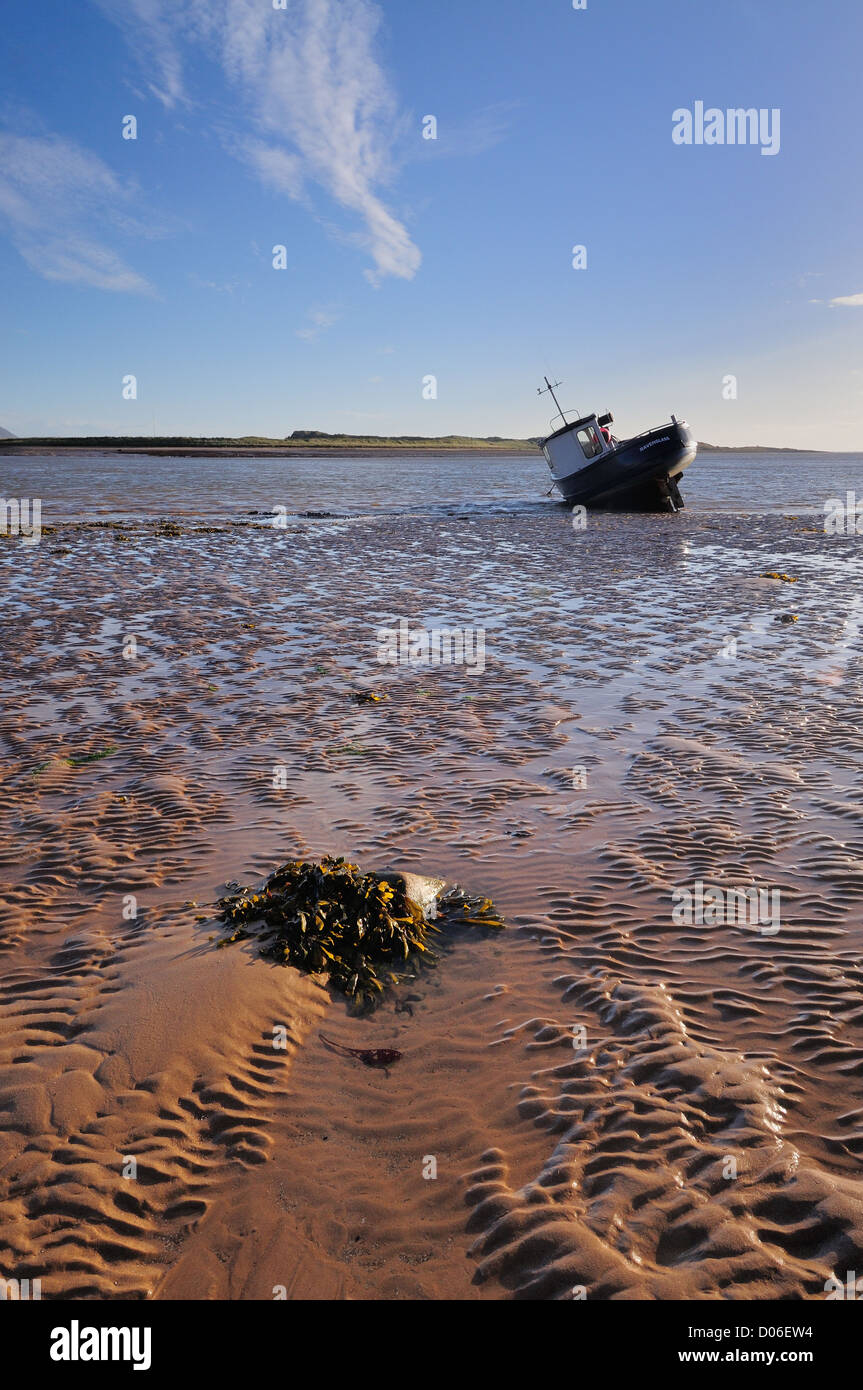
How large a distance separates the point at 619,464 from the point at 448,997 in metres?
35.0

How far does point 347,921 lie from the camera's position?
5.26 m

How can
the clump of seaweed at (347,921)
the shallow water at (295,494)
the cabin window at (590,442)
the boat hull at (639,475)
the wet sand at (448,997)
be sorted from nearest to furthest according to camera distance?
the wet sand at (448,997) < the clump of seaweed at (347,921) < the boat hull at (639,475) < the cabin window at (590,442) < the shallow water at (295,494)

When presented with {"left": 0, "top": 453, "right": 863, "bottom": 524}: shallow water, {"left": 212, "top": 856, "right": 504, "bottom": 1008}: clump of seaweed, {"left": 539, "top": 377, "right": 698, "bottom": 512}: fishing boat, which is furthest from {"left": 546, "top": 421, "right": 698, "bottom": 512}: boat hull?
{"left": 212, "top": 856, "right": 504, "bottom": 1008}: clump of seaweed

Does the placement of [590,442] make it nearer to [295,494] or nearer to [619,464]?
[619,464]

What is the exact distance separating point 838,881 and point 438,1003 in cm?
325

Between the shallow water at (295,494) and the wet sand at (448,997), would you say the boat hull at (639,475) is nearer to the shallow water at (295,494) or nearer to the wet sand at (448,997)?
the shallow water at (295,494)

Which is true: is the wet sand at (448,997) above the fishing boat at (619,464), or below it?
below

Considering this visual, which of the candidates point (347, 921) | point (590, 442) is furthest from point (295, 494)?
point (347, 921)

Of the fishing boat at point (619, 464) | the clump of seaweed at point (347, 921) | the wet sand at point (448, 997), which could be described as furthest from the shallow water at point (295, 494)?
the clump of seaweed at point (347, 921)

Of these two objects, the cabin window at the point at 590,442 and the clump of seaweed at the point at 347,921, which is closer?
the clump of seaweed at the point at 347,921

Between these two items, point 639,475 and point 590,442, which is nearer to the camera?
point 639,475

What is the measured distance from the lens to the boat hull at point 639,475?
117 feet

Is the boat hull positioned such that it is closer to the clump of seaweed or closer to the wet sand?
the wet sand

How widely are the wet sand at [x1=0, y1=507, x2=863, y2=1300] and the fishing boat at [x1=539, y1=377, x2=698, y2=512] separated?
26676 millimetres
